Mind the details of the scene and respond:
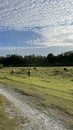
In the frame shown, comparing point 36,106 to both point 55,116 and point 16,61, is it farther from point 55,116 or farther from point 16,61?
point 16,61

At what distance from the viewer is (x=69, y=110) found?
1747 centimetres

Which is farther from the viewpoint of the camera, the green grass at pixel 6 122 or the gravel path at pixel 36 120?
the green grass at pixel 6 122

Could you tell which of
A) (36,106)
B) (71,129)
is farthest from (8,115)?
(71,129)

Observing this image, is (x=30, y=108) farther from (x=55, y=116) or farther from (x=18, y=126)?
(x=18, y=126)

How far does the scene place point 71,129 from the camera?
1315 centimetres

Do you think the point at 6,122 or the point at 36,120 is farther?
the point at 36,120

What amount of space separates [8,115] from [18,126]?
9.47ft

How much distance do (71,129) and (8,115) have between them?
196 inches

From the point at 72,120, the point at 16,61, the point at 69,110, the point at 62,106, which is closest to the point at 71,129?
the point at 72,120

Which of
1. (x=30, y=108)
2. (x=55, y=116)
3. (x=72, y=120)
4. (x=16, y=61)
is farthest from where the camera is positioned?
(x=16, y=61)

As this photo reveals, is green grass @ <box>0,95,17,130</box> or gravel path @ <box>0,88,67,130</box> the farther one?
green grass @ <box>0,95,17,130</box>

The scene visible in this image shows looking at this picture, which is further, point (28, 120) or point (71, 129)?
point (28, 120)

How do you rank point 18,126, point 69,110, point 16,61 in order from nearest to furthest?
point 18,126
point 69,110
point 16,61

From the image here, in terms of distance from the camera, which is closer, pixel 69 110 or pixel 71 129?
pixel 71 129
